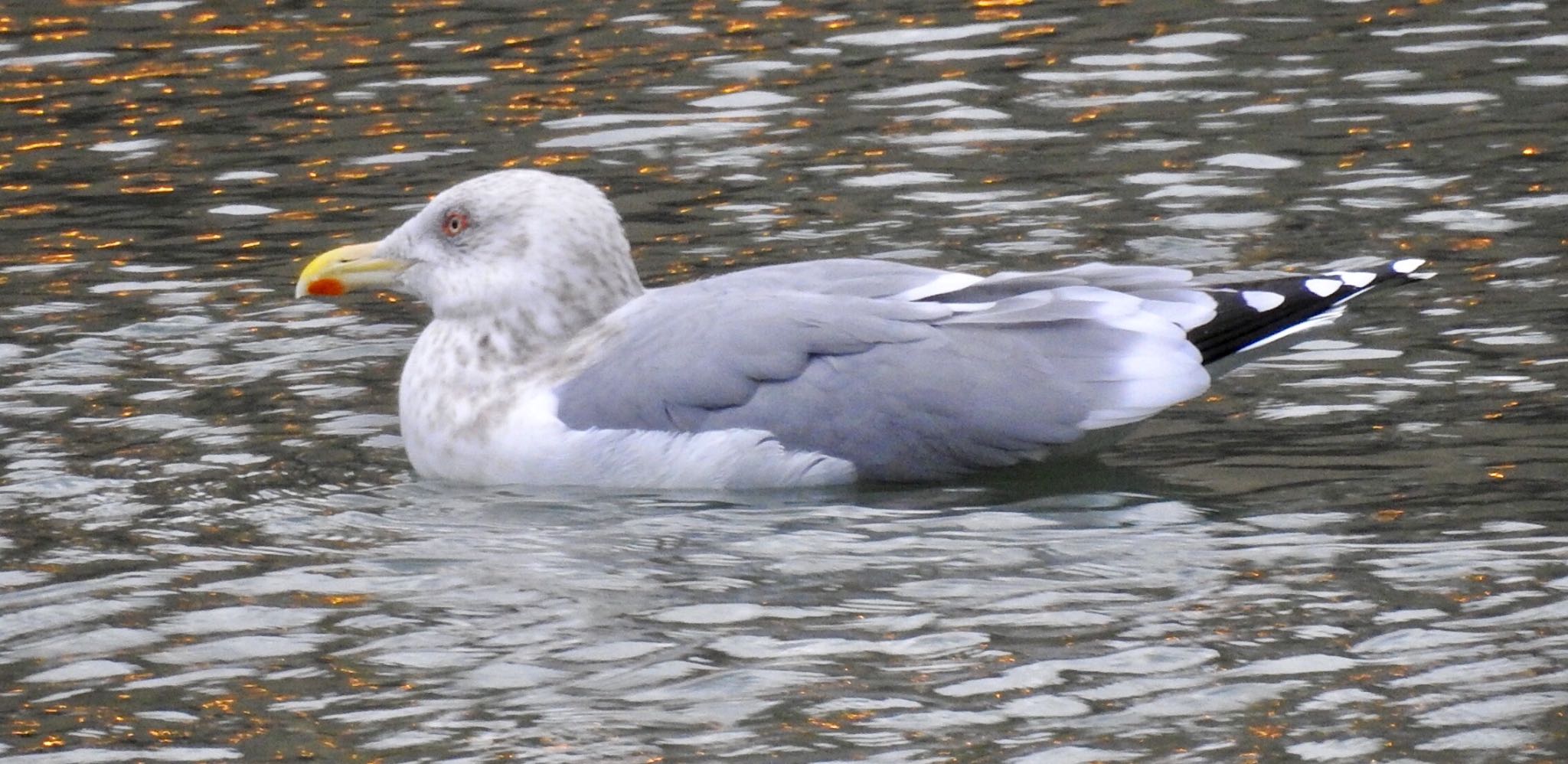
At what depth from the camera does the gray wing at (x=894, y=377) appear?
7.30m

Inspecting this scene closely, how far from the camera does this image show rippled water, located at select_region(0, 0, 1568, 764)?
5633 mm

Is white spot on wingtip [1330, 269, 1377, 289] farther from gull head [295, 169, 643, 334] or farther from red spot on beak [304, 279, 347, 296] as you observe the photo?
red spot on beak [304, 279, 347, 296]

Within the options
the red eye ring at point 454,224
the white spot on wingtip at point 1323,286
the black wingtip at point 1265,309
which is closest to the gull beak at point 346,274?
the red eye ring at point 454,224

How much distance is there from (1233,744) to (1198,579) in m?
1.20

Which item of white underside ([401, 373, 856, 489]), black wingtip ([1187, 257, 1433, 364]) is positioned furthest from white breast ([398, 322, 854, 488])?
black wingtip ([1187, 257, 1433, 364])

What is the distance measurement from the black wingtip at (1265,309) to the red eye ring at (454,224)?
7.33 ft

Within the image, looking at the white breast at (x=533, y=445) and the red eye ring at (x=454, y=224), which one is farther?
the red eye ring at (x=454, y=224)

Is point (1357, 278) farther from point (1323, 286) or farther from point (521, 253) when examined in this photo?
point (521, 253)

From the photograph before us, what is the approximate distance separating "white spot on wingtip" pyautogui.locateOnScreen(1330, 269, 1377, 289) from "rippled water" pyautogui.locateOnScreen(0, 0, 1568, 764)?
1.45 ft

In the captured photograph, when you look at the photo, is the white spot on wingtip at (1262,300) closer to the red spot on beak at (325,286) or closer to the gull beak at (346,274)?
the gull beak at (346,274)

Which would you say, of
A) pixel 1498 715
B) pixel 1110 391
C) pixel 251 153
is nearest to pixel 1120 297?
pixel 1110 391

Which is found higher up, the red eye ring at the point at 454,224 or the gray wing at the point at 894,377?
the red eye ring at the point at 454,224

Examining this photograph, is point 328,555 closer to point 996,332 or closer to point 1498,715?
point 996,332

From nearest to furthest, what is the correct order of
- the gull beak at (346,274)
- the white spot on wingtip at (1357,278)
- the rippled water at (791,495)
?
1. the rippled water at (791,495)
2. the white spot on wingtip at (1357,278)
3. the gull beak at (346,274)
